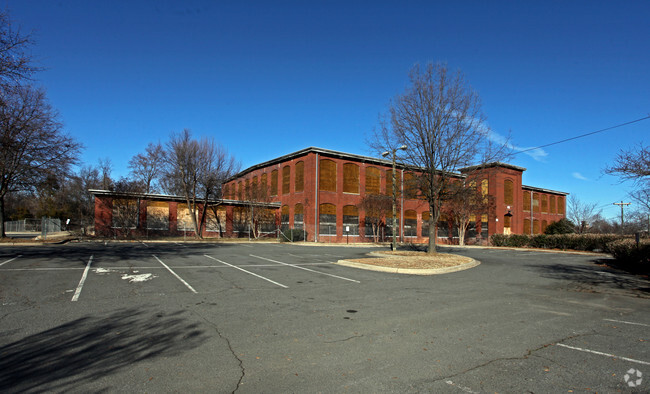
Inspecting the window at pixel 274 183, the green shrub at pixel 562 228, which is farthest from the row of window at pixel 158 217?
the green shrub at pixel 562 228

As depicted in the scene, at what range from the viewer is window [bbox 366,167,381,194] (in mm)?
42688

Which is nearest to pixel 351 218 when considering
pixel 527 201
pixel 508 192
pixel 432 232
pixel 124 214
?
pixel 432 232

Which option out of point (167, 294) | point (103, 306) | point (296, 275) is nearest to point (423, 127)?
point (296, 275)

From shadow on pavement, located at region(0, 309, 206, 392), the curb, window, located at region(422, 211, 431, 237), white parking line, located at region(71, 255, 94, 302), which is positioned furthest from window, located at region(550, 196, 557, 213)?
shadow on pavement, located at region(0, 309, 206, 392)

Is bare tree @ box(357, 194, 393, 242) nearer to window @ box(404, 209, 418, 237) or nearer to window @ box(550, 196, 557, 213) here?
window @ box(404, 209, 418, 237)

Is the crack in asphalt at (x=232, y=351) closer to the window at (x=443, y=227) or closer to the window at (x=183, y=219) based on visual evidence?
the window at (x=183, y=219)

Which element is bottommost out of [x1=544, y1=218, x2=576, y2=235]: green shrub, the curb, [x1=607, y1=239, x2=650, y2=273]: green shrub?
the curb

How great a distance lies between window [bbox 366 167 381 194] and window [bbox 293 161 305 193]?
7719 millimetres

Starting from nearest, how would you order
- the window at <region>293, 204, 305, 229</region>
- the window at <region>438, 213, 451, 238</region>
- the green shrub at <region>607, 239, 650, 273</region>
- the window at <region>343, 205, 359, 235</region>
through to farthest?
the green shrub at <region>607, 239, 650, 273</region>, the window at <region>293, 204, 305, 229</region>, the window at <region>343, 205, 359, 235</region>, the window at <region>438, 213, 451, 238</region>

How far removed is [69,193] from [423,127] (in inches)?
2353

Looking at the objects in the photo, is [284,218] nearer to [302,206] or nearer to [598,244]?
[302,206]

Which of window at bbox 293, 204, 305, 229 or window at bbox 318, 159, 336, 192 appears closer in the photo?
window at bbox 318, 159, 336, 192

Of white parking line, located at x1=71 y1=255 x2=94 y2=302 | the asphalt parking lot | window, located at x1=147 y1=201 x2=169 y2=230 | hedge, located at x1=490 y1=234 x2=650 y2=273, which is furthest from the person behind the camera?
window, located at x1=147 y1=201 x2=169 y2=230

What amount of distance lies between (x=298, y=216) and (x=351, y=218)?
5993mm
